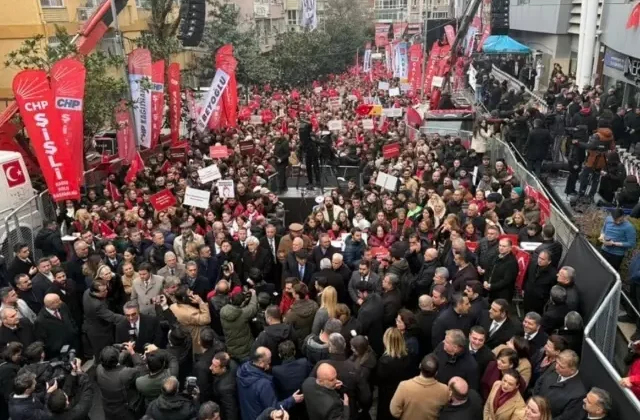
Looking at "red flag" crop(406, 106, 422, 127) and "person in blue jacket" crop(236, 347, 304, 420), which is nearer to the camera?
A: "person in blue jacket" crop(236, 347, 304, 420)

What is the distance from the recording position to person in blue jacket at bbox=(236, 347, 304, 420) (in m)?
5.44

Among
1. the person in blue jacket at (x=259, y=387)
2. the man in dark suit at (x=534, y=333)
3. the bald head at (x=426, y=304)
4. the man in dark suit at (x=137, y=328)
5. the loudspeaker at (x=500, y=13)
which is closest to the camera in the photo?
the person in blue jacket at (x=259, y=387)

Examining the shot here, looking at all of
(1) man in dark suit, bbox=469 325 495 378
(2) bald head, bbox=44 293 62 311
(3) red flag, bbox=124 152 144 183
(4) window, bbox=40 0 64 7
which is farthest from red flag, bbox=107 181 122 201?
(4) window, bbox=40 0 64 7

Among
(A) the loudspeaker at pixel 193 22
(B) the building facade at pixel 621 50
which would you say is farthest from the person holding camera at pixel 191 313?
(A) the loudspeaker at pixel 193 22

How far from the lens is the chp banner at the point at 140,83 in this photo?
54.8ft

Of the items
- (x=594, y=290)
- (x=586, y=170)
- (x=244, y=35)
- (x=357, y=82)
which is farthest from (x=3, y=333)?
(x=357, y=82)

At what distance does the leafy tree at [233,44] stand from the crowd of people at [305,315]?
24.3m

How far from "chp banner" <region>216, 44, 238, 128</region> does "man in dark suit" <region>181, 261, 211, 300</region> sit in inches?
454

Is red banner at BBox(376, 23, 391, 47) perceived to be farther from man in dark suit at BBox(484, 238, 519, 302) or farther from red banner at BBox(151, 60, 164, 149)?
man in dark suit at BBox(484, 238, 519, 302)

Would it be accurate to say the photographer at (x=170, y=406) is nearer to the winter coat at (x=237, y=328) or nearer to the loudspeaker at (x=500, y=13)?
the winter coat at (x=237, y=328)

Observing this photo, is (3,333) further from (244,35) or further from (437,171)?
(244,35)

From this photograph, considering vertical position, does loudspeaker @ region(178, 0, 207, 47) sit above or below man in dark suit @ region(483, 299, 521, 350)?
above

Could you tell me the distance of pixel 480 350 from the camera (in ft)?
18.6

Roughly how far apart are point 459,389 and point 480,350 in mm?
897
